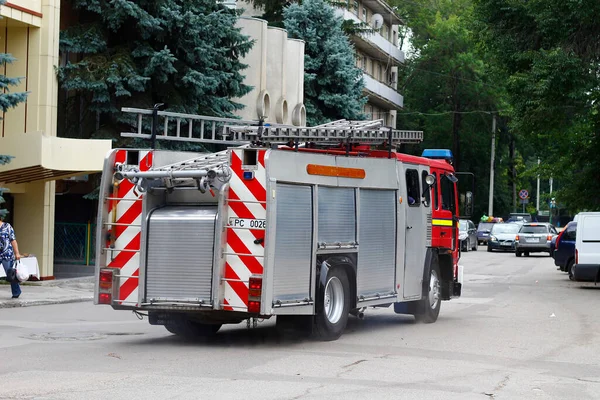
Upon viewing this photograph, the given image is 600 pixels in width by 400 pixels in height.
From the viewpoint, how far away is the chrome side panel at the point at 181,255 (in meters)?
12.5

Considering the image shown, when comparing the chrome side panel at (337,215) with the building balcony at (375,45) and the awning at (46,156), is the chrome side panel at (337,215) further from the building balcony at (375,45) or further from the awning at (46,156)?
the building balcony at (375,45)

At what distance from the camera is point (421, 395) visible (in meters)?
9.38

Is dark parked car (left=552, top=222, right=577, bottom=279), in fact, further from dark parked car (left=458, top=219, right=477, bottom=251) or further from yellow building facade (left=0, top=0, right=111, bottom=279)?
dark parked car (left=458, top=219, right=477, bottom=251)

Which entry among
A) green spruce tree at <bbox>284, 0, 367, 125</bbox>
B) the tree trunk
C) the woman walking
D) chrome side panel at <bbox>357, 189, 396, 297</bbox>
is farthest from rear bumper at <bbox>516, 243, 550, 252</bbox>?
chrome side panel at <bbox>357, 189, 396, 297</bbox>

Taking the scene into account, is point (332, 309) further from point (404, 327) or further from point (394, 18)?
point (394, 18)

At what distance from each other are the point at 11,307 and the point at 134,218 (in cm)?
711

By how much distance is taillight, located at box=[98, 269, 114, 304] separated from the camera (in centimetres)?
1293

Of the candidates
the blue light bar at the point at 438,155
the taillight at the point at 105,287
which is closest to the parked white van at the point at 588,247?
the blue light bar at the point at 438,155

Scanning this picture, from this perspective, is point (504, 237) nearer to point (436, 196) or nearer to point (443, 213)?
point (443, 213)

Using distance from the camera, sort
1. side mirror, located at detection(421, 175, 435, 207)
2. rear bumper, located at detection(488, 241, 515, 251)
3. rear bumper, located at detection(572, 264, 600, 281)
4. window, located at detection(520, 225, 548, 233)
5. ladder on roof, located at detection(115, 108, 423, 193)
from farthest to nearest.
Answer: rear bumper, located at detection(488, 241, 515, 251), window, located at detection(520, 225, 548, 233), rear bumper, located at detection(572, 264, 600, 281), side mirror, located at detection(421, 175, 435, 207), ladder on roof, located at detection(115, 108, 423, 193)

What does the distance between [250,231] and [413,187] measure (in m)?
4.48

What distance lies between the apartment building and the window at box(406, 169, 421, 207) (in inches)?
1708

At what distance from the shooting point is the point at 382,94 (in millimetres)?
65625

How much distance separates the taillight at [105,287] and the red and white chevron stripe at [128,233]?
0.38ft
